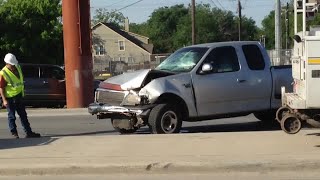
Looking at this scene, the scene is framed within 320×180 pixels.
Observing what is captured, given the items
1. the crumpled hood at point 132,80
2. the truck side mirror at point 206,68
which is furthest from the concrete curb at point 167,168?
the truck side mirror at point 206,68

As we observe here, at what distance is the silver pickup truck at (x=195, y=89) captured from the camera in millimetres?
11758

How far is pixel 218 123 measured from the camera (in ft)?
49.8

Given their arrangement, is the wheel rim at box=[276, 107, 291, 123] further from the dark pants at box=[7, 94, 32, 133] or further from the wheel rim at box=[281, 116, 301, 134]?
the dark pants at box=[7, 94, 32, 133]

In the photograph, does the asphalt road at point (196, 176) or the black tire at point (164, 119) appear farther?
the black tire at point (164, 119)

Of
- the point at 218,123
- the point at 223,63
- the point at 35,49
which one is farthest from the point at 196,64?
the point at 35,49

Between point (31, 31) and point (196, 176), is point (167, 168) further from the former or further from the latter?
point (31, 31)

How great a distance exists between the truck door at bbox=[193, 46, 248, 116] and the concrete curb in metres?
3.82

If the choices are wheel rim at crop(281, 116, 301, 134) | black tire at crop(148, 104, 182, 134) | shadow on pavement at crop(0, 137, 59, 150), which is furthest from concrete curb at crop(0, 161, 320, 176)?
black tire at crop(148, 104, 182, 134)

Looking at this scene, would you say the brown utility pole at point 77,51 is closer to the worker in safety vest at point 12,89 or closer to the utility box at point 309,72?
the worker in safety vest at point 12,89

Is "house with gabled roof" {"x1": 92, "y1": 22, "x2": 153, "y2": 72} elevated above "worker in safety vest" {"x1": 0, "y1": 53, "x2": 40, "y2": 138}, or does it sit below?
above

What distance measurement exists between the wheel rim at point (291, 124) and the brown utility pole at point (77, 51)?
12775mm

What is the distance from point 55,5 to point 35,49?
5.34 metres

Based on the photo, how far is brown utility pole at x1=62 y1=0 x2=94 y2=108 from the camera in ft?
69.9

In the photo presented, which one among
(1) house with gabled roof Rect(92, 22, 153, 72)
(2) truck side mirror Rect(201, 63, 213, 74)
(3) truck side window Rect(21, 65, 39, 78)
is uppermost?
(1) house with gabled roof Rect(92, 22, 153, 72)
